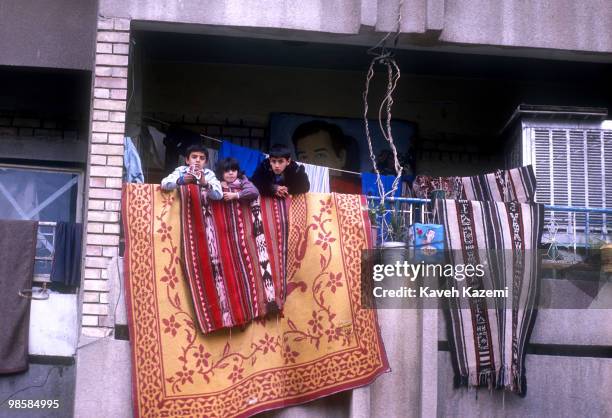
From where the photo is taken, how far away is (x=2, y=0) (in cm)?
735

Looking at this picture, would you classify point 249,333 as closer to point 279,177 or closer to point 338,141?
point 279,177

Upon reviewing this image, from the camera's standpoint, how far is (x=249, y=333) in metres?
6.41

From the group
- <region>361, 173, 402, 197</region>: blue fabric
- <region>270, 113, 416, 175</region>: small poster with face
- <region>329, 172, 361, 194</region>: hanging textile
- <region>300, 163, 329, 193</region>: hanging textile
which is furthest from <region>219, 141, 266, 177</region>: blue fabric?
<region>361, 173, 402, 197</region>: blue fabric

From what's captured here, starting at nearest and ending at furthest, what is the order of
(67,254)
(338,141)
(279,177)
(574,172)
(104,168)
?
1. (104,168)
2. (279,177)
3. (67,254)
4. (574,172)
5. (338,141)

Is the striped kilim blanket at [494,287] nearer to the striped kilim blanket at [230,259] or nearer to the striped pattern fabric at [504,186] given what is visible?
the striped pattern fabric at [504,186]

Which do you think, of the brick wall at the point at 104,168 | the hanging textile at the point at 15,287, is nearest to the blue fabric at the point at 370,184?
the brick wall at the point at 104,168

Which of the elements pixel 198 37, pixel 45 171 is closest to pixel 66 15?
pixel 198 37

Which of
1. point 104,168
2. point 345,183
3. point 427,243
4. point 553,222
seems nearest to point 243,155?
point 345,183

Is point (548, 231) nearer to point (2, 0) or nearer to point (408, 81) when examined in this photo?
point (408, 81)

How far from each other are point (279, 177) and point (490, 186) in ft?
7.30

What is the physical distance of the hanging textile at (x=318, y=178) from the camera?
7965mm

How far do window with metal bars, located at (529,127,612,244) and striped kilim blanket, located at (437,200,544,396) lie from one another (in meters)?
0.95

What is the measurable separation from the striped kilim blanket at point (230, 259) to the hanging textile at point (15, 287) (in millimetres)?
1551

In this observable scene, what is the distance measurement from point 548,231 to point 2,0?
542 cm
